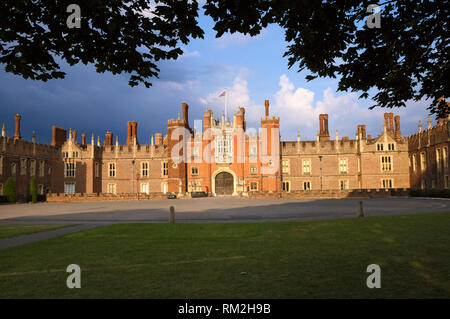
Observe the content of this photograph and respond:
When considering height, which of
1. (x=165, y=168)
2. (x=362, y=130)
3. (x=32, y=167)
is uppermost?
(x=362, y=130)

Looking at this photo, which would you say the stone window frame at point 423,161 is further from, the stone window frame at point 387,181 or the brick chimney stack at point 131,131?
the brick chimney stack at point 131,131

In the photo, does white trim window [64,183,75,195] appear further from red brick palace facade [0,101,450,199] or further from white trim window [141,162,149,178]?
white trim window [141,162,149,178]

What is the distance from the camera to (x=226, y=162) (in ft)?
159

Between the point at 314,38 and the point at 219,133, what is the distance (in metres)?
43.3

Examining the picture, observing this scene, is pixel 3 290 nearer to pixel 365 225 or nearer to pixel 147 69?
pixel 147 69

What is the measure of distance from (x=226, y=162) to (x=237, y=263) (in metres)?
42.2

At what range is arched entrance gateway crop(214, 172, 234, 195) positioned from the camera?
1908 inches

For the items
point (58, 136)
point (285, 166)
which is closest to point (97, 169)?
point (58, 136)

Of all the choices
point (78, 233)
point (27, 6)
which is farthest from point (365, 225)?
point (27, 6)

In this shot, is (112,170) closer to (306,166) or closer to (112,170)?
(112,170)

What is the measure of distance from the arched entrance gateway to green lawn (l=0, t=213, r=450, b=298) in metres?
38.3

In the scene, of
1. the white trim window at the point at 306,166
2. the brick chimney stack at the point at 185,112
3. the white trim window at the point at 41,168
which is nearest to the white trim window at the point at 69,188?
the white trim window at the point at 41,168

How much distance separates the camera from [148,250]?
761 centimetres

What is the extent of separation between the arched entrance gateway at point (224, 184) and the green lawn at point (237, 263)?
126 ft
